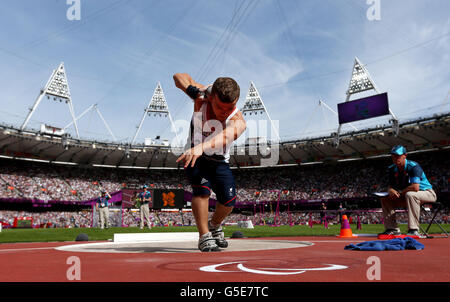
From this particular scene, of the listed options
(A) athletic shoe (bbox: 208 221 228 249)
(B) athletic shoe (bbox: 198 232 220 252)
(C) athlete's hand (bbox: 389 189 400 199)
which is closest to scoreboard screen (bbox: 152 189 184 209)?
(C) athlete's hand (bbox: 389 189 400 199)

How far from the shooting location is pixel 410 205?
5.57 meters

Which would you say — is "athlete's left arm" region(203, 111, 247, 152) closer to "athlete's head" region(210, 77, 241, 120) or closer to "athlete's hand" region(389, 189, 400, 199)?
"athlete's head" region(210, 77, 241, 120)

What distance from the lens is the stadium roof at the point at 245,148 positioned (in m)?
33.6

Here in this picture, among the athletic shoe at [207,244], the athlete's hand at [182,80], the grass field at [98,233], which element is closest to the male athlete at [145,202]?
the grass field at [98,233]

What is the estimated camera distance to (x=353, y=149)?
40.1 meters

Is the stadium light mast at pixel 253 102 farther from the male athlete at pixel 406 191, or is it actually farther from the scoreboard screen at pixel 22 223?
the male athlete at pixel 406 191

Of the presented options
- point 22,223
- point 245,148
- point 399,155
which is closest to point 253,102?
point 245,148

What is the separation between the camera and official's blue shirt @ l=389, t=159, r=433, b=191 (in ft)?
18.7

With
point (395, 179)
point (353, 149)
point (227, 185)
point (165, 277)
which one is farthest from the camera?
point (353, 149)

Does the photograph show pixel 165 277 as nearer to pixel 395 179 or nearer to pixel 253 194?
pixel 395 179

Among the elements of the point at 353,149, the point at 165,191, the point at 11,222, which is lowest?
the point at 11,222

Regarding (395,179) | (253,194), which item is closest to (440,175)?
(253,194)

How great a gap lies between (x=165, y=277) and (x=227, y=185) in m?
2.10

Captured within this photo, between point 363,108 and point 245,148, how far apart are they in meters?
14.9
